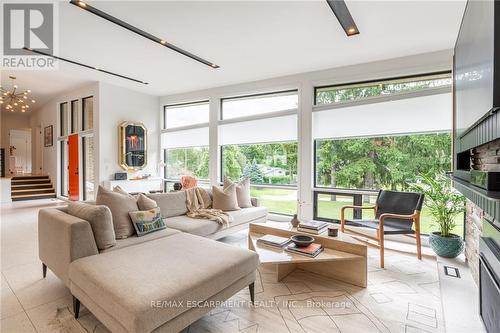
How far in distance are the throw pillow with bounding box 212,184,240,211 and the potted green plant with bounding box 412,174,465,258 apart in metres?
2.61

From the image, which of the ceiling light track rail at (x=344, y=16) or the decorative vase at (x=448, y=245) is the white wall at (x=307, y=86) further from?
the decorative vase at (x=448, y=245)

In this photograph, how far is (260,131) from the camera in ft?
17.5

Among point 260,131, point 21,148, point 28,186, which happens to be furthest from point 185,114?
point 21,148

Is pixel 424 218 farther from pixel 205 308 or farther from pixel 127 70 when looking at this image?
pixel 127 70

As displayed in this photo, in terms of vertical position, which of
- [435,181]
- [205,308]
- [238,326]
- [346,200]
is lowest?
[238,326]

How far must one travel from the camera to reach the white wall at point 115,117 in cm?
573

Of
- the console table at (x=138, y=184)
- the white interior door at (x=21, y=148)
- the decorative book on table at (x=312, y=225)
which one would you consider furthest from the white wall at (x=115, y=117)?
the white interior door at (x=21, y=148)

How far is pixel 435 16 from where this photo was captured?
289 centimetres

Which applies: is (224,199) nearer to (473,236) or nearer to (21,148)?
(473,236)

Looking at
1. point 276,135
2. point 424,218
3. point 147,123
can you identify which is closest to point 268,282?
point 424,218

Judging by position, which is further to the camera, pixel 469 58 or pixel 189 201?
pixel 189 201

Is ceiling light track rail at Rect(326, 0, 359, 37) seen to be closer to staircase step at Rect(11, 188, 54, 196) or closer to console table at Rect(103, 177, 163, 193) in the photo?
console table at Rect(103, 177, 163, 193)

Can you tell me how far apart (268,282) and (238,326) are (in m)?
0.74

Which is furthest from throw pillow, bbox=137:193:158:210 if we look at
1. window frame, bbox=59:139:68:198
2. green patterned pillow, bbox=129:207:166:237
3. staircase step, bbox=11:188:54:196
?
staircase step, bbox=11:188:54:196
